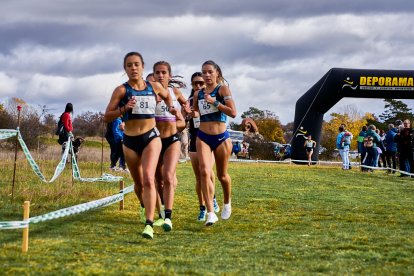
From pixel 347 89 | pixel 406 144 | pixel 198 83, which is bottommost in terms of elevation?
pixel 406 144

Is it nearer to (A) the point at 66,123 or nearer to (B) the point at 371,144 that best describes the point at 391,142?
(B) the point at 371,144

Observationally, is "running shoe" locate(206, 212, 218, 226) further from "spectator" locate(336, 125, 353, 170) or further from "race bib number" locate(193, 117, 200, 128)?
"spectator" locate(336, 125, 353, 170)

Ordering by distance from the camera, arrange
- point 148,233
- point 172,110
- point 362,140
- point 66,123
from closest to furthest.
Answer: point 148,233 → point 172,110 → point 66,123 → point 362,140

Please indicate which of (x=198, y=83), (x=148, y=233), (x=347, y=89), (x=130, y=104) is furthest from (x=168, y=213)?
(x=347, y=89)

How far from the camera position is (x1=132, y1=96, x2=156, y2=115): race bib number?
7.17m

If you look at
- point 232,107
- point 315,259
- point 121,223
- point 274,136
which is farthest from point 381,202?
point 274,136

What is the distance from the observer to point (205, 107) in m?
8.20

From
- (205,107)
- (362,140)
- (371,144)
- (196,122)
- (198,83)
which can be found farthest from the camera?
(362,140)

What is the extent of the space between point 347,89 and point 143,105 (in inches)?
869

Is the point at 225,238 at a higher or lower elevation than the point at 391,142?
lower

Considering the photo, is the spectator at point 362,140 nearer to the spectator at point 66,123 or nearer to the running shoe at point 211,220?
the spectator at point 66,123

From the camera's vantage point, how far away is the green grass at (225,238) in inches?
199

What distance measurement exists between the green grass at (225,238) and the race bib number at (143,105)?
4.82 feet

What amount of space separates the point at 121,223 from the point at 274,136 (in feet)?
208
